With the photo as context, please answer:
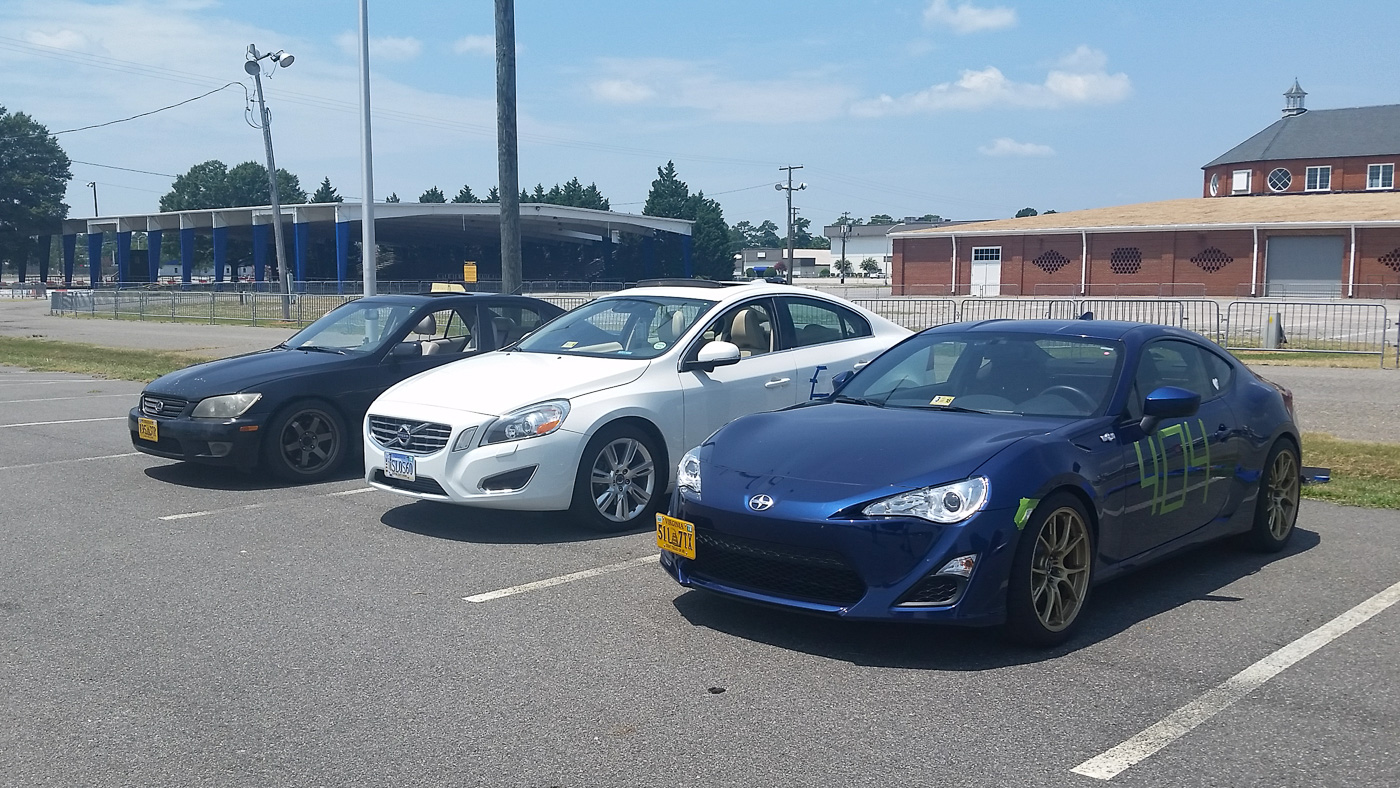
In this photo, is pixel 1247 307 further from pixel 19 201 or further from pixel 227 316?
pixel 19 201

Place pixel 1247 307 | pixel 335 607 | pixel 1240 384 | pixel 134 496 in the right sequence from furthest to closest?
pixel 1247 307 < pixel 134 496 < pixel 1240 384 < pixel 335 607

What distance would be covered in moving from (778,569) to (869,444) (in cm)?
74

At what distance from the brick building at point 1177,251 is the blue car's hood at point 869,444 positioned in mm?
51660

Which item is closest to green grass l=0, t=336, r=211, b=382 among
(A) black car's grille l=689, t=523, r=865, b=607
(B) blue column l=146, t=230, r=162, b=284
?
(A) black car's grille l=689, t=523, r=865, b=607

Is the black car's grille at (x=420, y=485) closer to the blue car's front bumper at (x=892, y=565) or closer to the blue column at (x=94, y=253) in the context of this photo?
the blue car's front bumper at (x=892, y=565)

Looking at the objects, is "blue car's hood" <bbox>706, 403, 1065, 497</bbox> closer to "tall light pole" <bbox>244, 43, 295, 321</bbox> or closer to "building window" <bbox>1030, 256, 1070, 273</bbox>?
"tall light pole" <bbox>244, 43, 295, 321</bbox>

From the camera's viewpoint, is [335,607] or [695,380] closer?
[335,607]

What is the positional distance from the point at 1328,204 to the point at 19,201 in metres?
98.7

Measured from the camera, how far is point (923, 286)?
62219mm

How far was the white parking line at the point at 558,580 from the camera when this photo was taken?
238 inches

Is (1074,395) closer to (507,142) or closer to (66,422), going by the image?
(507,142)

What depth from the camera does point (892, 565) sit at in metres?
4.86

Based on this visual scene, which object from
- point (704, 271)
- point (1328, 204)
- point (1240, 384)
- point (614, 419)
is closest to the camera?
point (1240, 384)

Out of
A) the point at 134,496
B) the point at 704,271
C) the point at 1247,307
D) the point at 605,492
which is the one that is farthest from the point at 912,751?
the point at 704,271
